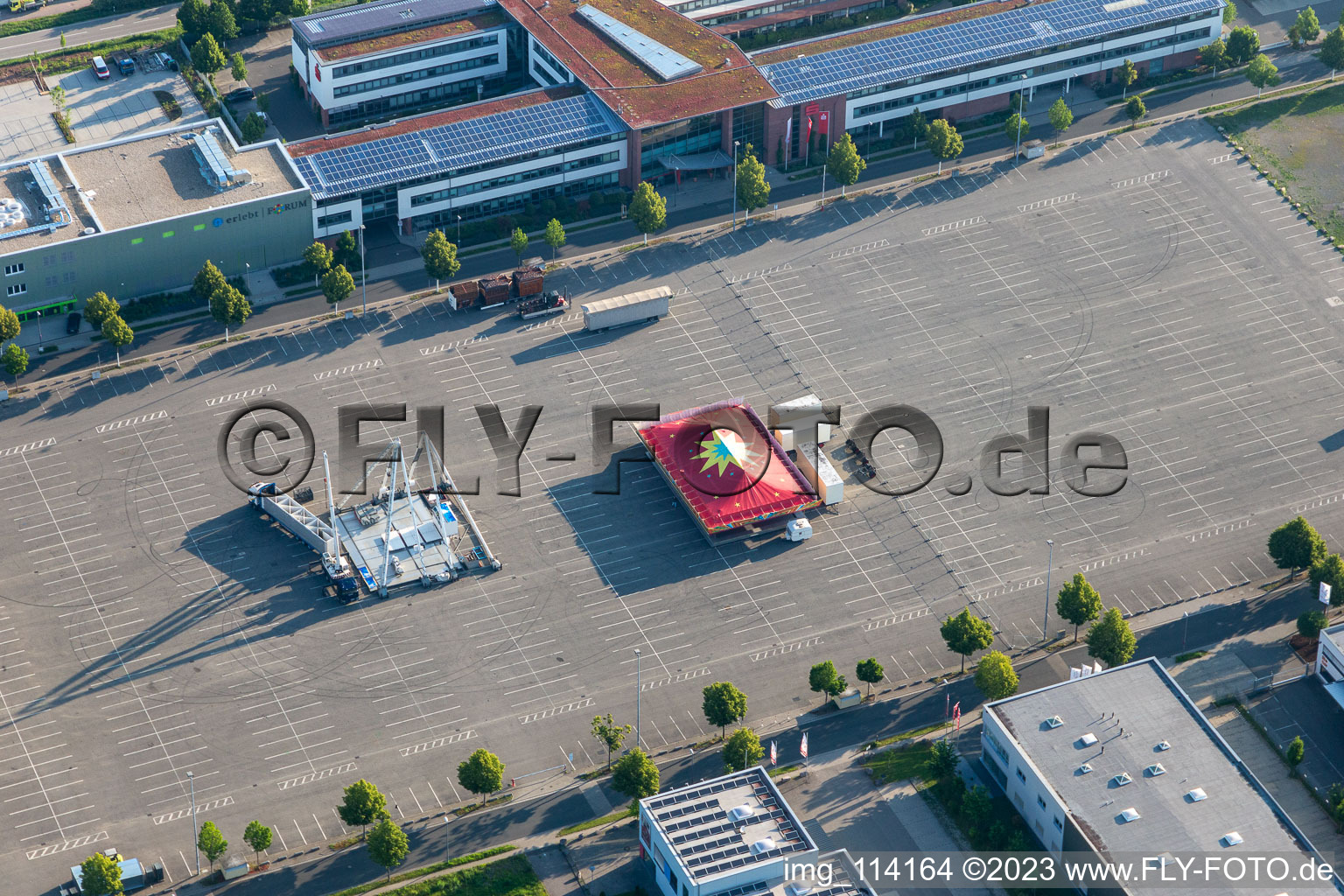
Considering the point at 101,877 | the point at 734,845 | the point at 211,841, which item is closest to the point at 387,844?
the point at 211,841

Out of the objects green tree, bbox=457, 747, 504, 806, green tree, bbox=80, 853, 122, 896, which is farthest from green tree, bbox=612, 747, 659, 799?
green tree, bbox=80, 853, 122, 896

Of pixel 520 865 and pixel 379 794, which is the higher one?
pixel 379 794

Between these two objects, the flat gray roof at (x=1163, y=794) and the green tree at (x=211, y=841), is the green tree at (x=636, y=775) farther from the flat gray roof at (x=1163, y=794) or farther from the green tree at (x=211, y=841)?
the green tree at (x=211, y=841)

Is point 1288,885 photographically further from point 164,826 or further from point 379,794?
point 164,826

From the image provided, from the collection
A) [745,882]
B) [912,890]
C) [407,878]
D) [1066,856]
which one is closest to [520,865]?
[407,878]

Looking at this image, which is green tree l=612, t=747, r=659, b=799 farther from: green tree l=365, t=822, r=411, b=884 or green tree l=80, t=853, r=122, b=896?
green tree l=80, t=853, r=122, b=896

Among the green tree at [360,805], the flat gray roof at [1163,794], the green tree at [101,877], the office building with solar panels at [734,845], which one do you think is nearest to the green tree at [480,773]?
the green tree at [360,805]
